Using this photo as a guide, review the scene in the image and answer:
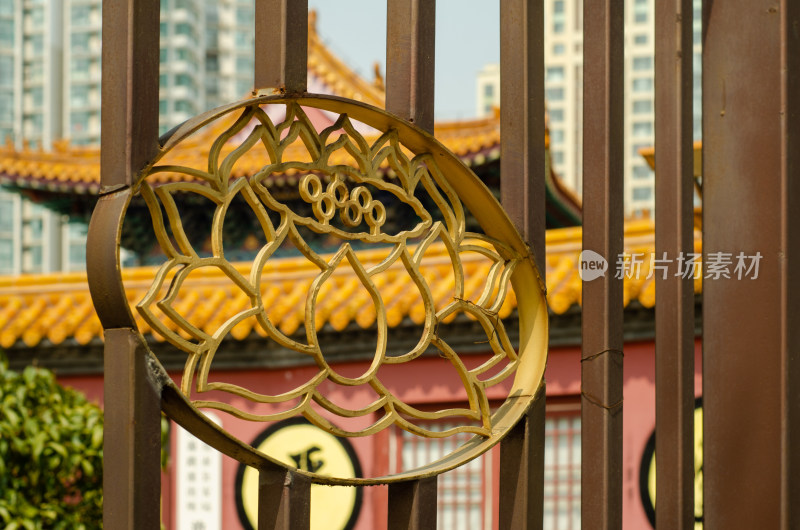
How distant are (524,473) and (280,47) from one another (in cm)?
55

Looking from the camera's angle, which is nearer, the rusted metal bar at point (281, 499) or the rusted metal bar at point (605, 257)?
the rusted metal bar at point (281, 499)

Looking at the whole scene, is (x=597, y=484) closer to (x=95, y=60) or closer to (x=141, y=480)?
(x=141, y=480)

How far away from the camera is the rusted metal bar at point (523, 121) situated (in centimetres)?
130

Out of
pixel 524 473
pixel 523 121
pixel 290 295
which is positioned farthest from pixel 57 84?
pixel 524 473

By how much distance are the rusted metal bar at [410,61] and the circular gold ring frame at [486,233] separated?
38 mm

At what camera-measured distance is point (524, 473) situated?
4.14 feet

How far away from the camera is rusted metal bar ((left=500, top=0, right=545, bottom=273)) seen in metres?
1.30

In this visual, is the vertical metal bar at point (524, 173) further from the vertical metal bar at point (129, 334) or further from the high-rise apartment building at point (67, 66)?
the high-rise apartment building at point (67, 66)

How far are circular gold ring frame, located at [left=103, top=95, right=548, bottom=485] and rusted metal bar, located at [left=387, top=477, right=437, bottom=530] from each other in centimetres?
2

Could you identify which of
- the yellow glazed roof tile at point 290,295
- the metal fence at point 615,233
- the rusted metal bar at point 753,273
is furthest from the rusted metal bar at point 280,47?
the yellow glazed roof tile at point 290,295

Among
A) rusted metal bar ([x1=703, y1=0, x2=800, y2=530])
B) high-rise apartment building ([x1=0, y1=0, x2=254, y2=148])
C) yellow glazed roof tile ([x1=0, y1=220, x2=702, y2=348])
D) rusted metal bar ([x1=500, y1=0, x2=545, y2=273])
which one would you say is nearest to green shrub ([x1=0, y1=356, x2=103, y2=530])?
yellow glazed roof tile ([x1=0, y1=220, x2=702, y2=348])

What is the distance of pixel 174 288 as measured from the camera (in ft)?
3.25

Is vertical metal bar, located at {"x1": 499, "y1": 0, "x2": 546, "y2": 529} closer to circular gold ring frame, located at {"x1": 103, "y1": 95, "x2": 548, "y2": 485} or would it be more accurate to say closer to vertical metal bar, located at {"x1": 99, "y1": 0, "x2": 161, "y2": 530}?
circular gold ring frame, located at {"x1": 103, "y1": 95, "x2": 548, "y2": 485}

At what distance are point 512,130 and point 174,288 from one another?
492mm
